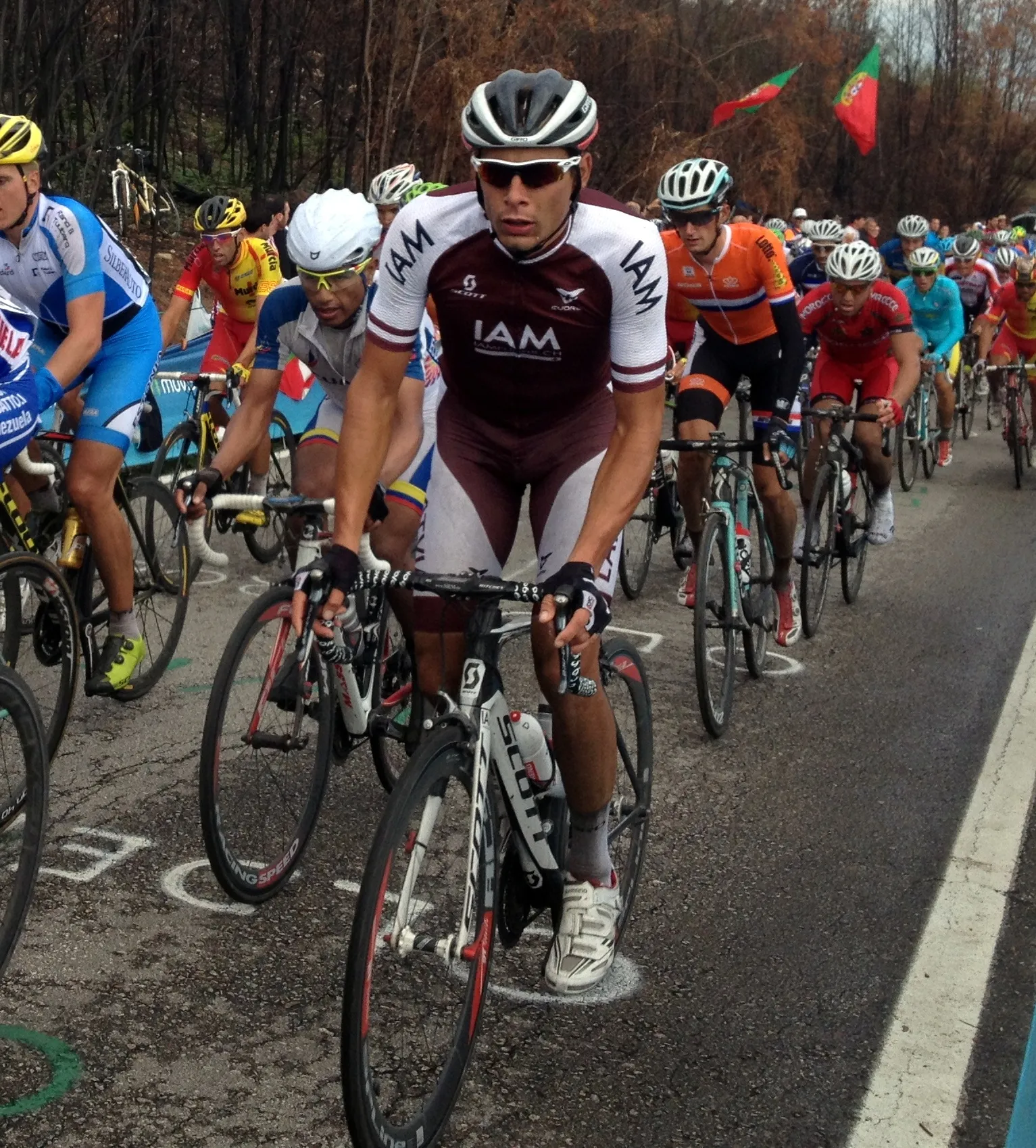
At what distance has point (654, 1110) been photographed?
336 centimetres

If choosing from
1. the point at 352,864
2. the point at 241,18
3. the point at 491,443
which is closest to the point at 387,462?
the point at 491,443

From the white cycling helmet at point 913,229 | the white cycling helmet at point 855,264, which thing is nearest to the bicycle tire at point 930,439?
the white cycling helmet at point 913,229

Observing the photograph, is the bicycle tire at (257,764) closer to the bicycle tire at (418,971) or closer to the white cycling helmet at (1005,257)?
the bicycle tire at (418,971)

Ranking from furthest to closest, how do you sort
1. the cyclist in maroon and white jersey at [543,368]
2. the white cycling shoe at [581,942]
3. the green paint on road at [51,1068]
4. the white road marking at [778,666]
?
1. the white road marking at [778,666]
2. the white cycling shoe at [581,942]
3. the cyclist in maroon and white jersey at [543,368]
4. the green paint on road at [51,1068]

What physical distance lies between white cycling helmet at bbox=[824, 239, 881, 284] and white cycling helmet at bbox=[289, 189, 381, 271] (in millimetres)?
4290

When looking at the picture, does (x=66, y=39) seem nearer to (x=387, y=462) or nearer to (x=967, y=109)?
(x=387, y=462)

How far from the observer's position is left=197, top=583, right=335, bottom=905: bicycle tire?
159 inches

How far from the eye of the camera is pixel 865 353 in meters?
8.80

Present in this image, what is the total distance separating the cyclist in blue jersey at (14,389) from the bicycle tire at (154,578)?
1569 mm

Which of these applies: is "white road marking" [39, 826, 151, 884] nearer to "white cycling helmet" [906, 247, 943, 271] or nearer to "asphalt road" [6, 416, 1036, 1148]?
"asphalt road" [6, 416, 1036, 1148]

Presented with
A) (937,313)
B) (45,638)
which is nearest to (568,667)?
(45,638)

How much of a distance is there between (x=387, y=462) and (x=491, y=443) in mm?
697

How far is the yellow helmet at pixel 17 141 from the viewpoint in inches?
197

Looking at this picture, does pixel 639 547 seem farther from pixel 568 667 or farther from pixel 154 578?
pixel 568 667
